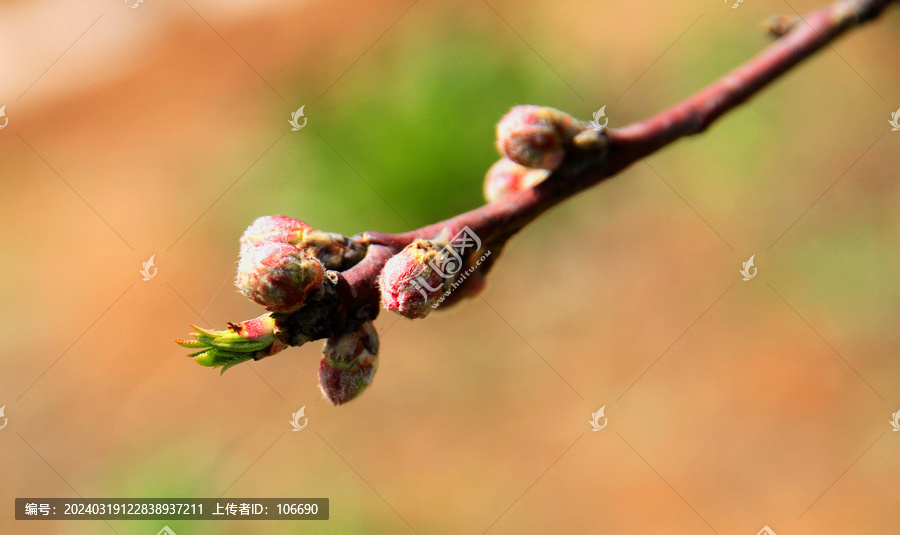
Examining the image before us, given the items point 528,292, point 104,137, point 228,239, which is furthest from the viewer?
point 104,137

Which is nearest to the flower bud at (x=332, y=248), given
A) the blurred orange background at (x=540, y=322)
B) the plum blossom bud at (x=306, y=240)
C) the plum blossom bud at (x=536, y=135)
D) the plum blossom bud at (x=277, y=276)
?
the plum blossom bud at (x=306, y=240)

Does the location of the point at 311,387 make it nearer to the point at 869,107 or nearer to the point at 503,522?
the point at 503,522

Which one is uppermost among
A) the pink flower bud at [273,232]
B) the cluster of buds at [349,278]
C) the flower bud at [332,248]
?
the pink flower bud at [273,232]

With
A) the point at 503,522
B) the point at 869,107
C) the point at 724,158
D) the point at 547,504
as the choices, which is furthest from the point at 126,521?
the point at 869,107

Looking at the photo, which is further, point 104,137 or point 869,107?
point 104,137

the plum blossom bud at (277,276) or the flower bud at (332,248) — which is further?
the flower bud at (332,248)

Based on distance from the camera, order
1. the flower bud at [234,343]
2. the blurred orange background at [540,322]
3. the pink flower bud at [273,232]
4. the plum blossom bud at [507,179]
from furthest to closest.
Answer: the blurred orange background at [540,322] → the plum blossom bud at [507,179] → the pink flower bud at [273,232] → the flower bud at [234,343]

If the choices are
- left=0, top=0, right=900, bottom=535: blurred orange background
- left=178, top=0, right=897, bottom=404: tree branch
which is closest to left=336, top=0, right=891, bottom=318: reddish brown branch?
left=178, top=0, right=897, bottom=404: tree branch

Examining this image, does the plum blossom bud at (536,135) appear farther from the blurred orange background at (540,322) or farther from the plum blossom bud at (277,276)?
the blurred orange background at (540,322)
